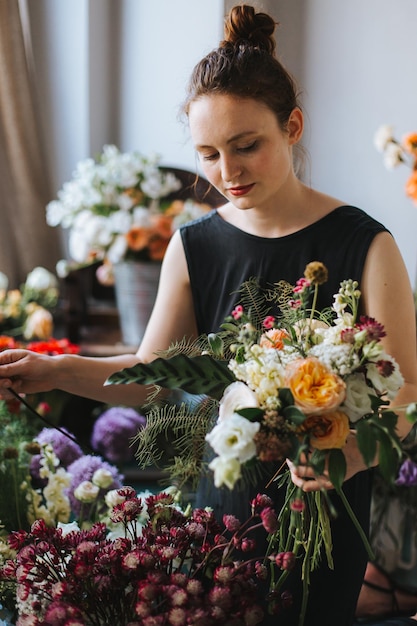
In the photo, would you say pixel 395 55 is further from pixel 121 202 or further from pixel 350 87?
pixel 121 202

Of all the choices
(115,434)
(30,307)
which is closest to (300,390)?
(115,434)

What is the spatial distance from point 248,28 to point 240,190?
0.94 ft

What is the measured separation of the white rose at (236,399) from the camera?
853mm

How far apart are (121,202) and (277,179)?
1.38 meters

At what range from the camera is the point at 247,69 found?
1.26 m

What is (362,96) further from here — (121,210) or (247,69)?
(247,69)

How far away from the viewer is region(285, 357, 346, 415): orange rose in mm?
820

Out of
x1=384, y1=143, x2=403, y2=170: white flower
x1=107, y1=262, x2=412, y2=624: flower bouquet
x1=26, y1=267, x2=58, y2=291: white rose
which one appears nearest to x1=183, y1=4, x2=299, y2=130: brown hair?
x1=107, y1=262, x2=412, y2=624: flower bouquet

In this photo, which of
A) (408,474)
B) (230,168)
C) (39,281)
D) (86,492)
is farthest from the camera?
(39,281)

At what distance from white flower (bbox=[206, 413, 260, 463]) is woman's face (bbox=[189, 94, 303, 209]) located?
0.51 meters

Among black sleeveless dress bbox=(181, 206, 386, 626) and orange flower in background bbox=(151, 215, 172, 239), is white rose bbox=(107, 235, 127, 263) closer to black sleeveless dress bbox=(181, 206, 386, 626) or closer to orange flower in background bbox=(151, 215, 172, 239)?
orange flower in background bbox=(151, 215, 172, 239)

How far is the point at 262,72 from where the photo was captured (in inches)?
49.8

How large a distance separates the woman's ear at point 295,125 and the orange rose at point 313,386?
58 centimetres

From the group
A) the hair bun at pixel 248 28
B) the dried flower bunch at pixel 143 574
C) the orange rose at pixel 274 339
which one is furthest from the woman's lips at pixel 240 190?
the dried flower bunch at pixel 143 574
